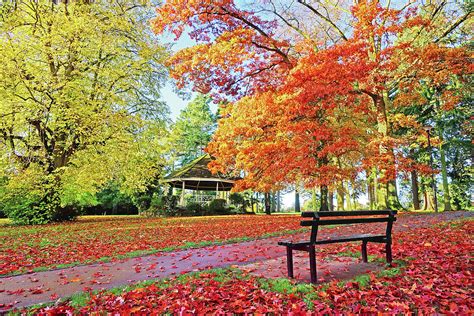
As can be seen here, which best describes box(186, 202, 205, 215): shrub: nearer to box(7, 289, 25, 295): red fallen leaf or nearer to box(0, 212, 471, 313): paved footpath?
box(0, 212, 471, 313): paved footpath

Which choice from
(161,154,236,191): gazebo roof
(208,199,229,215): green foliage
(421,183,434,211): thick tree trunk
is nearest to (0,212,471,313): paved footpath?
(161,154,236,191): gazebo roof

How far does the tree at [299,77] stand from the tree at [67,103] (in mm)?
3703

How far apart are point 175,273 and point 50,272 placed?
2.41 meters

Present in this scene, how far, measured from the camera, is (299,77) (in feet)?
44.4

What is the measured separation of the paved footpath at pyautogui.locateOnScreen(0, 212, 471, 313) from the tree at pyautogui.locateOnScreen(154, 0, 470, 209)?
333 inches

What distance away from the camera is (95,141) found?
16828 mm

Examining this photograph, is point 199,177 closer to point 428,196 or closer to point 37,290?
point 428,196

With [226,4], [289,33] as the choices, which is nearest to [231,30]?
[226,4]

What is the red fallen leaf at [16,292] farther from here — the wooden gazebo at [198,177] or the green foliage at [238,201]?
the green foliage at [238,201]

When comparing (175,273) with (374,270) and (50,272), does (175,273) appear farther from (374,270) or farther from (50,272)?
(374,270)

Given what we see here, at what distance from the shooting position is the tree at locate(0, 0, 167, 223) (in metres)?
14.4

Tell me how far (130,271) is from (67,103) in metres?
12.0

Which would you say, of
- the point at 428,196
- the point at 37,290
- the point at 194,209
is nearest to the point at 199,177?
the point at 194,209

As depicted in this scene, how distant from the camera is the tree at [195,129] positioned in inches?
1583
